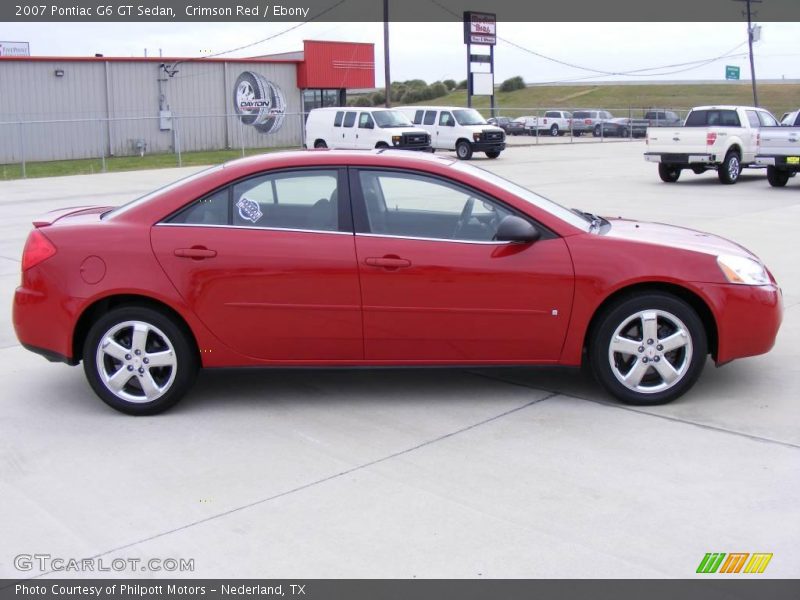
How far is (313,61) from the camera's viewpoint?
4719 cm

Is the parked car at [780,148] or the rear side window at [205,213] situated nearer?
the rear side window at [205,213]

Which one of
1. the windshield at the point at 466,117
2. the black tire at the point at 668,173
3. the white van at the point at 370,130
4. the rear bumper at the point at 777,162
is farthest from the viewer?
the windshield at the point at 466,117

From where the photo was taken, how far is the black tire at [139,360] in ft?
18.0

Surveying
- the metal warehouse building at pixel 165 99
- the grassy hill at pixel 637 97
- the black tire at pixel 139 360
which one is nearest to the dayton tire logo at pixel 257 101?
the metal warehouse building at pixel 165 99

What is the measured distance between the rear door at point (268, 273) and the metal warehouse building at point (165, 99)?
29.7 m

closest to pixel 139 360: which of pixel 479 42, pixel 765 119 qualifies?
pixel 765 119

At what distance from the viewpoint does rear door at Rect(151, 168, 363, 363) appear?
216 inches

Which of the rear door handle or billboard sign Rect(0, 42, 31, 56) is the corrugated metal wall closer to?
billboard sign Rect(0, 42, 31, 56)

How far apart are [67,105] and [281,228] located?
36864 millimetres

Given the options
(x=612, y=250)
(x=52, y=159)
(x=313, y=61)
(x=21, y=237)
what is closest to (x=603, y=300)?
(x=612, y=250)

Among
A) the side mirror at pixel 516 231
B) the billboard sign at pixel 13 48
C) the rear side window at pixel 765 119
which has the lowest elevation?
the side mirror at pixel 516 231

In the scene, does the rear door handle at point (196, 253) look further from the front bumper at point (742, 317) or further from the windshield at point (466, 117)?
the windshield at point (466, 117)

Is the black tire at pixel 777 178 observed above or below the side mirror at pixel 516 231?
above

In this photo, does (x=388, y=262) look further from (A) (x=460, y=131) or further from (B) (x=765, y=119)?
(A) (x=460, y=131)
